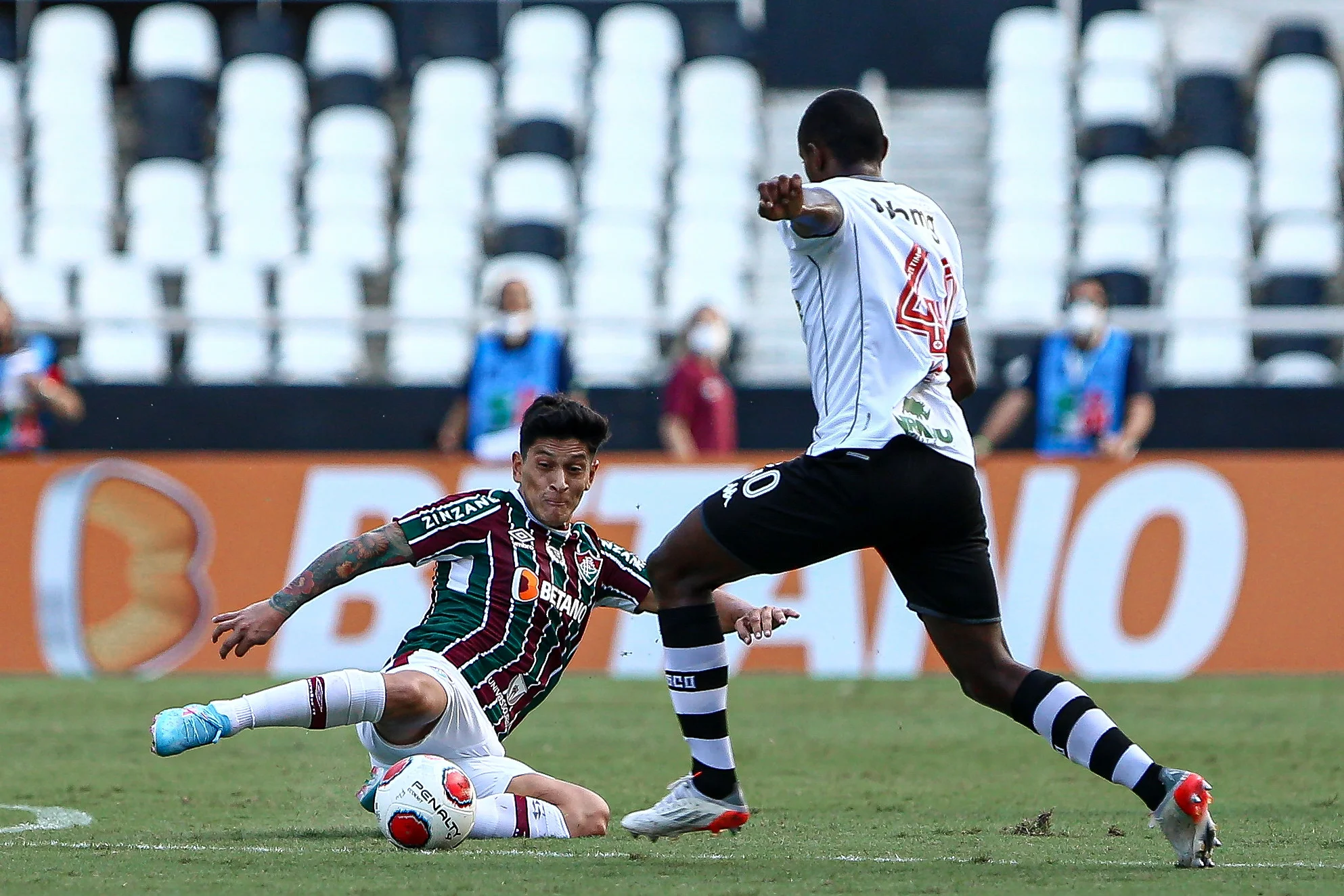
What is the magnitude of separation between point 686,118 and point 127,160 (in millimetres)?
5404

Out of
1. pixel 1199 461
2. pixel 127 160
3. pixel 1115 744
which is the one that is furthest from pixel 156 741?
pixel 127 160

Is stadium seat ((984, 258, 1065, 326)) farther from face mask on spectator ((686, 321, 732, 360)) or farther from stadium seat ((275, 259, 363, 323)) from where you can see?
stadium seat ((275, 259, 363, 323))

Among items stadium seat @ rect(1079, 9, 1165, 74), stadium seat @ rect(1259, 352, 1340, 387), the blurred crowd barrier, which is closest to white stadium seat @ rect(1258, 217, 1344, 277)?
stadium seat @ rect(1259, 352, 1340, 387)

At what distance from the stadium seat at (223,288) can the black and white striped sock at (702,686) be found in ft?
36.2

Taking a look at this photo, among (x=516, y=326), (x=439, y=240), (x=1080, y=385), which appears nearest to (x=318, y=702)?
(x=516, y=326)

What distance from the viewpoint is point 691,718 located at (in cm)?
544

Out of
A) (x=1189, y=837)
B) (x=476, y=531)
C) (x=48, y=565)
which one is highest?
(x=476, y=531)

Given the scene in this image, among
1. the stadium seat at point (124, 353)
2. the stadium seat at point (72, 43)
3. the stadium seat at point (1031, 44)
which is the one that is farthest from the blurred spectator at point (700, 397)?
the stadium seat at point (72, 43)

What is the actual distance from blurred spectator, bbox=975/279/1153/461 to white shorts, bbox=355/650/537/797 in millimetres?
6887

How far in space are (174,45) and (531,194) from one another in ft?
12.9

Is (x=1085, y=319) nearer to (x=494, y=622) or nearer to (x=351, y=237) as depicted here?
(x=494, y=622)

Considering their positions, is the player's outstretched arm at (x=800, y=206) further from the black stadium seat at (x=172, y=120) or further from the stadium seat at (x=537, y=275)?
the black stadium seat at (x=172, y=120)

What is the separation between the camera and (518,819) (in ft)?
18.3

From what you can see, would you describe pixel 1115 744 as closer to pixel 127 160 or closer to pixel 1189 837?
pixel 1189 837
